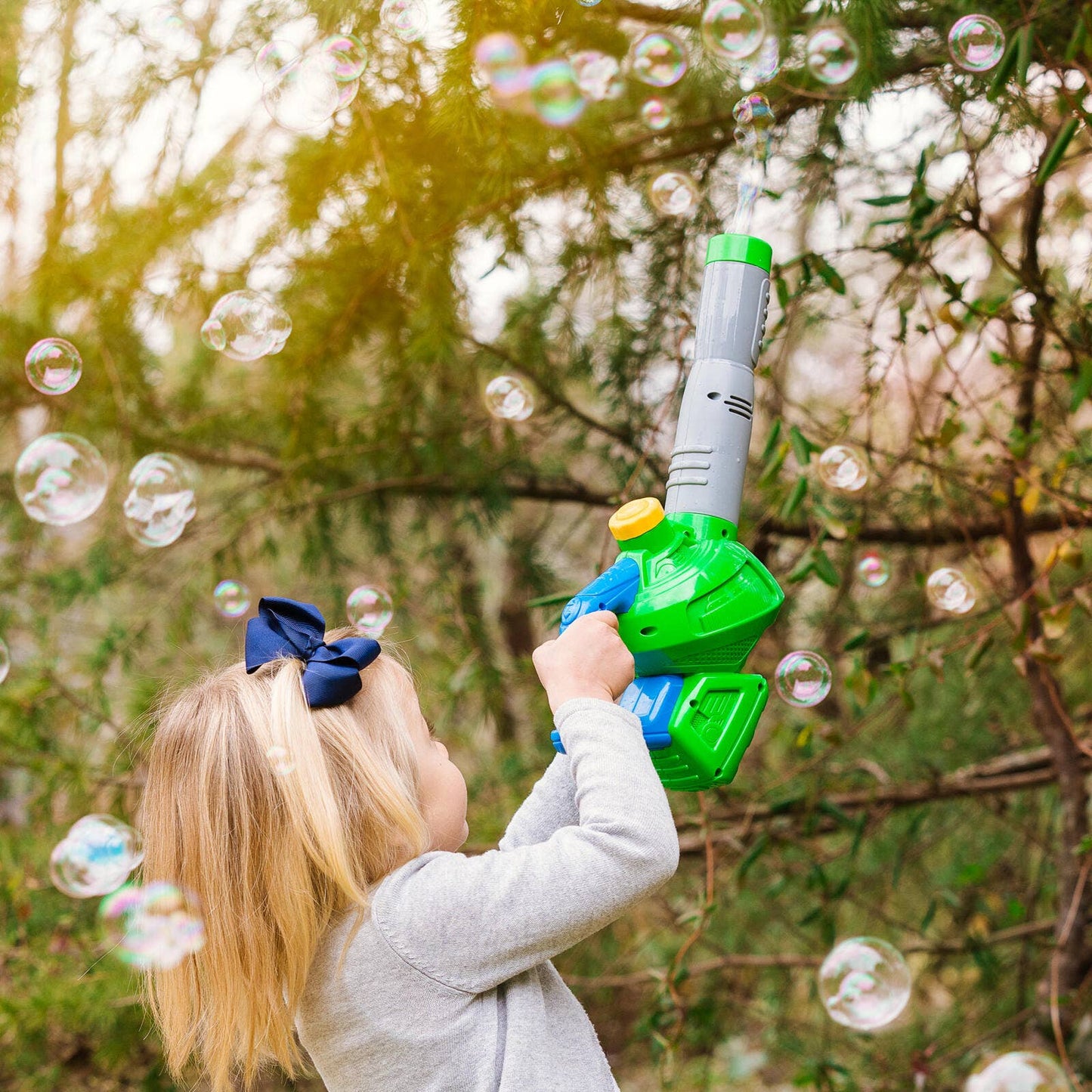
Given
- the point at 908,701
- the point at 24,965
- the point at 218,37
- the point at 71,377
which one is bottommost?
the point at 24,965

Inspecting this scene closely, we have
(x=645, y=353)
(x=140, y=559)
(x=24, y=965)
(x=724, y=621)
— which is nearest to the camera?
(x=724, y=621)

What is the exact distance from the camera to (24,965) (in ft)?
8.57

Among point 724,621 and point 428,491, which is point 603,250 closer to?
point 428,491

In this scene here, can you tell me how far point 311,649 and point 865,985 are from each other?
123 centimetres

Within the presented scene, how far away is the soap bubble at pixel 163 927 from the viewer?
144 cm

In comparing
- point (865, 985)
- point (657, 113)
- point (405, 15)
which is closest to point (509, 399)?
point (657, 113)

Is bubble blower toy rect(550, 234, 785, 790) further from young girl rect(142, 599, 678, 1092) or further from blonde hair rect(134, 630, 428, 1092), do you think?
blonde hair rect(134, 630, 428, 1092)

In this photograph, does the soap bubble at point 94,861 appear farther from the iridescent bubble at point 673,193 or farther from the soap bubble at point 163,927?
the iridescent bubble at point 673,193

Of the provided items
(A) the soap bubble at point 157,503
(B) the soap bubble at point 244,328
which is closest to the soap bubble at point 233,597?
(A) the soap bubble at point 157,503

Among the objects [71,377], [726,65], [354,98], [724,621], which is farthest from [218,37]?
[724,621]

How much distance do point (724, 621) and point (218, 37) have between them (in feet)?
6.12

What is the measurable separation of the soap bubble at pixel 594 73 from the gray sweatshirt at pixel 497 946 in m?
1.17

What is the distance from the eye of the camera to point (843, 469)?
1.91m

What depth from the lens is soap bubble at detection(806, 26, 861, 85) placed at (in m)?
1.70
